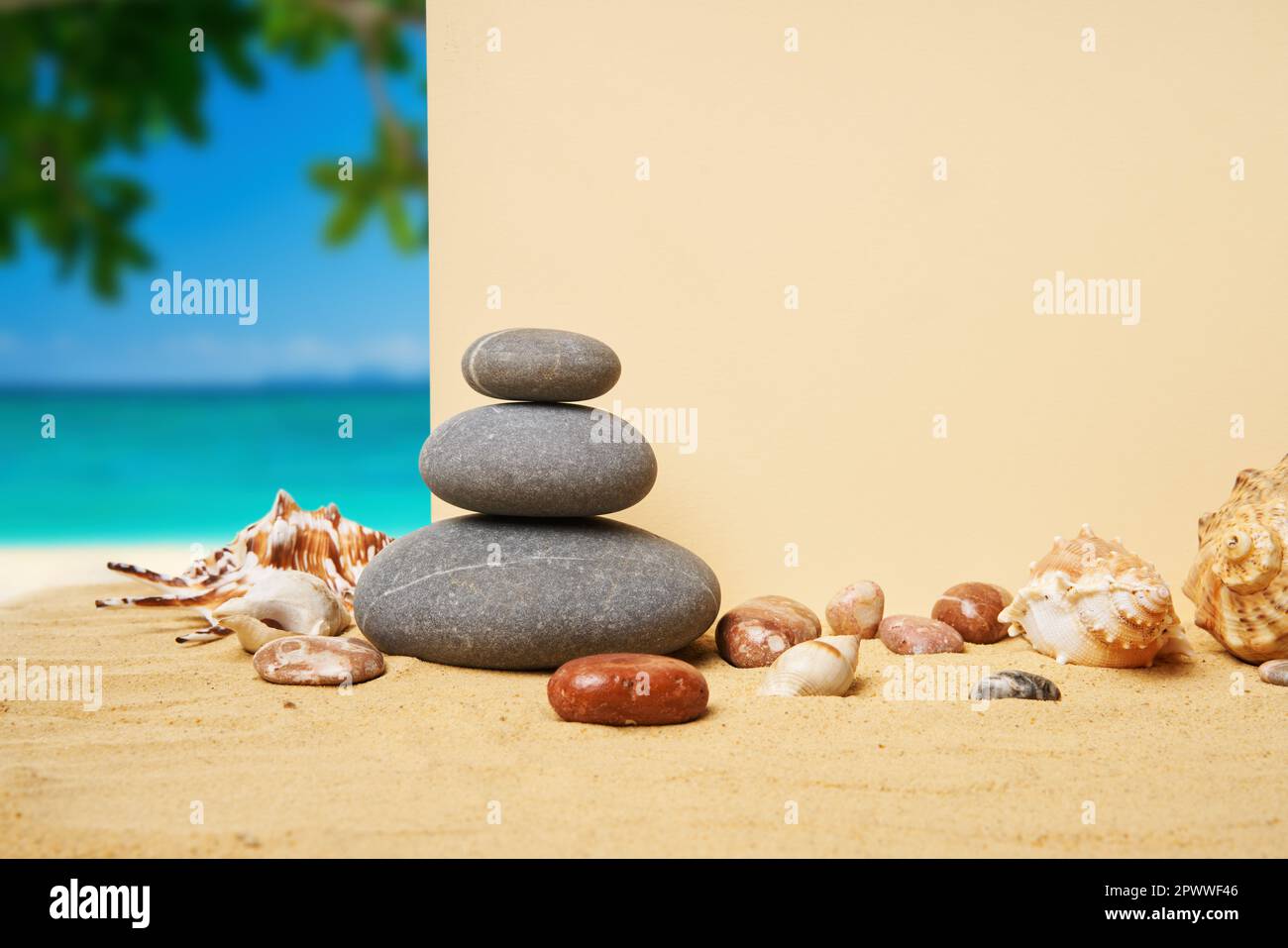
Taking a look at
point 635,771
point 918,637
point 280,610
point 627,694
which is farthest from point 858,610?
point 280,610

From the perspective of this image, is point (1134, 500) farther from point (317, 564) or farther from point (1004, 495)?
point (317, 564)

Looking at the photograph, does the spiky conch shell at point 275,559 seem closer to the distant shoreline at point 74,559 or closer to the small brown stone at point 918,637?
the small brown stone at point 918,637

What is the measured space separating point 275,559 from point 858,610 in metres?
2.22

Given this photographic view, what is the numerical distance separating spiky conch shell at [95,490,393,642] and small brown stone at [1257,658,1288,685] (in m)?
3.06

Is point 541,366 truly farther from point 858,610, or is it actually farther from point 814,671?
point 858,610

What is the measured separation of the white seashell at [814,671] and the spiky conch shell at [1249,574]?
3.95 ft

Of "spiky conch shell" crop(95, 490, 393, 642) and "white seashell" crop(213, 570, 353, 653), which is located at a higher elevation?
"spiky conch shell" crop(95, 490, 393, 642)

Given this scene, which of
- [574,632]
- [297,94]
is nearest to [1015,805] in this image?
[574,632]

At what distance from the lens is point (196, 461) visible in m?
10.8

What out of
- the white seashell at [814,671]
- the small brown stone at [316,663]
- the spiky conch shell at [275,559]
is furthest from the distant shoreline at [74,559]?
the white seashell at [814,671]

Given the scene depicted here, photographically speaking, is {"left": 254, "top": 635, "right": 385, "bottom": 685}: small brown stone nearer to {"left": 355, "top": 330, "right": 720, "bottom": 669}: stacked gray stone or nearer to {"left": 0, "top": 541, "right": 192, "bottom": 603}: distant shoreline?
{"left": 355, "top": 330, "right": 720, "bottom": 669}: stacked gray stone

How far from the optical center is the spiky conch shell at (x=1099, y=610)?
121 inches

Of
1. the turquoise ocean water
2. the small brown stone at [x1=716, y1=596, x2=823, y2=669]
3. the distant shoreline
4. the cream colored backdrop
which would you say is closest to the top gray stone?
the cream colored backdrop

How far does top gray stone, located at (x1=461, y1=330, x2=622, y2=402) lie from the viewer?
11.0 feet
